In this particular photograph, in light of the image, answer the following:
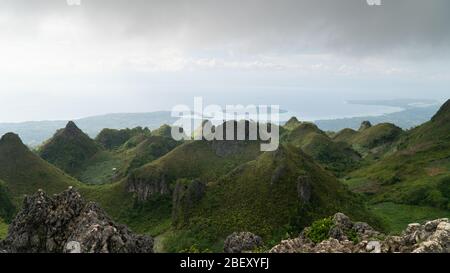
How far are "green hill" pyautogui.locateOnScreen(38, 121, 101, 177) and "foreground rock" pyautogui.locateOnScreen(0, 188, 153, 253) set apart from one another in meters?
135

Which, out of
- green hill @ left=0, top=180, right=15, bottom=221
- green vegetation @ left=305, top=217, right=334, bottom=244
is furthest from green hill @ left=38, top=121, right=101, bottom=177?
green vegetation @ left=305, top=217, right=334, bottom=244

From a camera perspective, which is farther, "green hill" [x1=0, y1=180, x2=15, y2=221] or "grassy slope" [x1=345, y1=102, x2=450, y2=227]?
"green hill" [x1=0, y1=180, x2=15, y2=221]

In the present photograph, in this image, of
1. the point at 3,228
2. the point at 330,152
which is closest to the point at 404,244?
the point at 3,228

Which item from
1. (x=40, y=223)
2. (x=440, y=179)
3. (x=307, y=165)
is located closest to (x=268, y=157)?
(x=307, y=165)

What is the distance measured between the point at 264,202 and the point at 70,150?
12226 centimetres

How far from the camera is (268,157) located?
89500mm

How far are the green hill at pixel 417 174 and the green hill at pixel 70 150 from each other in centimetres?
10609

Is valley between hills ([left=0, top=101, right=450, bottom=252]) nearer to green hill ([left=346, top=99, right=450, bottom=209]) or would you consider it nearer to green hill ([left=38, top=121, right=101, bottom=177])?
green hill ([left=346, top=99, right=450, bottom=209])

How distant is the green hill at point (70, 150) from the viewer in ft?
563

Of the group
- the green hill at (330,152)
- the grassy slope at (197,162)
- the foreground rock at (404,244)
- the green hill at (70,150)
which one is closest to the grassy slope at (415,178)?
the green hill at (330,152)

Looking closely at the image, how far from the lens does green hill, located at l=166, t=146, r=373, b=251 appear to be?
239 feet

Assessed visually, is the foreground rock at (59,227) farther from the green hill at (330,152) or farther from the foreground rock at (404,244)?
the green hill at (330,152)
